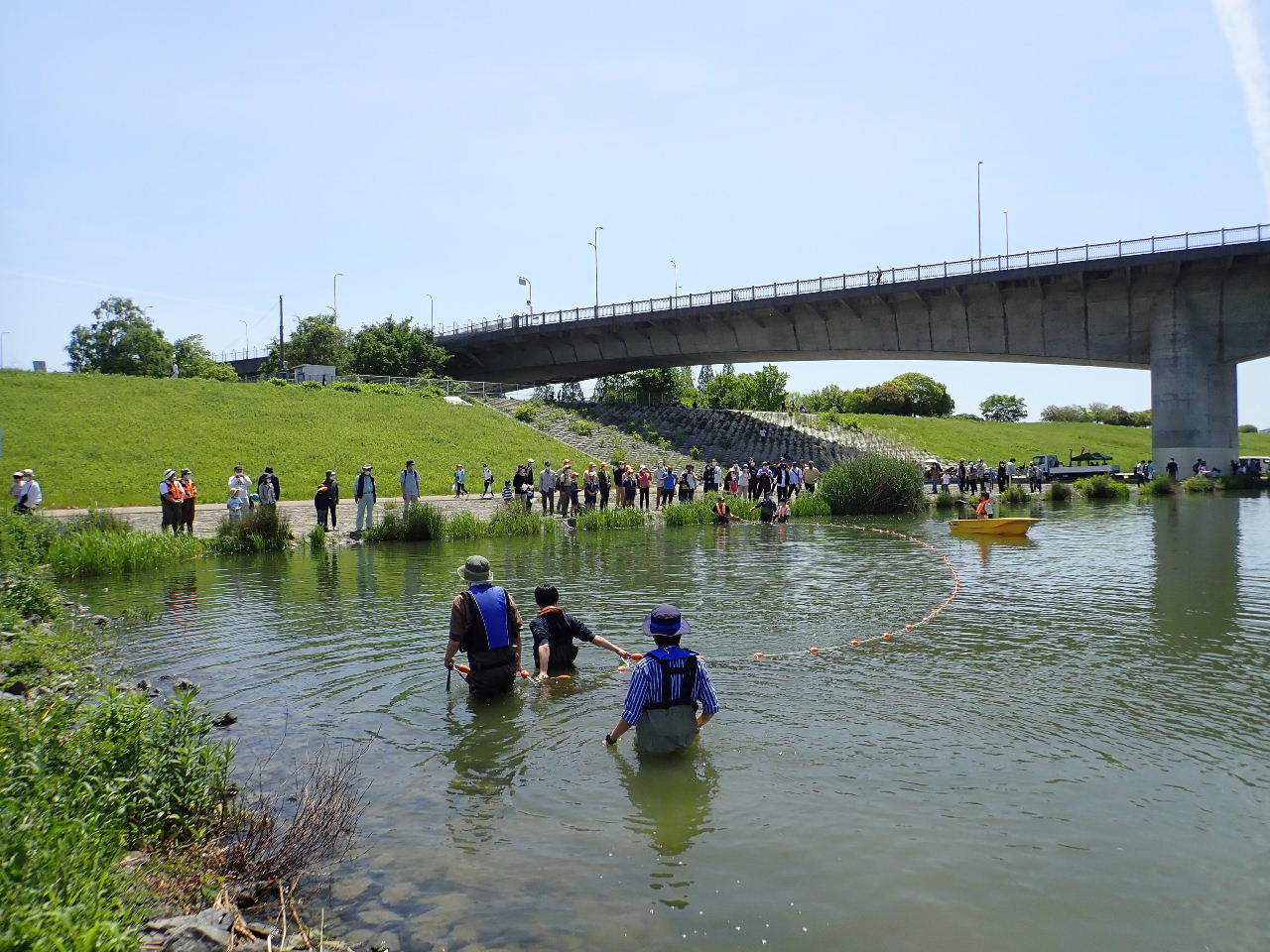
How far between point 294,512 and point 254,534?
661 cm

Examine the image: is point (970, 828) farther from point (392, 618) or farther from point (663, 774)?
point (392, 618)

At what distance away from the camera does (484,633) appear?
8820 mm

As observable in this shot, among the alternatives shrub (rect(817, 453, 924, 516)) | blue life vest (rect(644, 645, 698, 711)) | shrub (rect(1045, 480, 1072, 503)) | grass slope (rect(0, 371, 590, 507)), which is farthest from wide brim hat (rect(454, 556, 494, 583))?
shrub (rect(1045, 480, 1072, 503))

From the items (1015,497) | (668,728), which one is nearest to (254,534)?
(668,728)

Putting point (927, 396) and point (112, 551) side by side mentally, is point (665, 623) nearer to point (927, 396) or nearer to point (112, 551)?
point (112, 551)

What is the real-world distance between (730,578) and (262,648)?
8538 millimetres

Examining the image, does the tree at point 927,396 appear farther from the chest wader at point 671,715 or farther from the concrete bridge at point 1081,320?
the chest wader at point 671,715

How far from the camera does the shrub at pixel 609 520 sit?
27.6m

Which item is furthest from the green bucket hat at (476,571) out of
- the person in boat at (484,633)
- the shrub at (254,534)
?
the shrub at (254,534)

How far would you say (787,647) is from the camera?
11.3m

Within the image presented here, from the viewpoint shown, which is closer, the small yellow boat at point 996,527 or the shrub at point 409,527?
the small yellow boat at point 996,527

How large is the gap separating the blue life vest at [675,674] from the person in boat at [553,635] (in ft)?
7.26

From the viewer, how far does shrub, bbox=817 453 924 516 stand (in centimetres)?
3209

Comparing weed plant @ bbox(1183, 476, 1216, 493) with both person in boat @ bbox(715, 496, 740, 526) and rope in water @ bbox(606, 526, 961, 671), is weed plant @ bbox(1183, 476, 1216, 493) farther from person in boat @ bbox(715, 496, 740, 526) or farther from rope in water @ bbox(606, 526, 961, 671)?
rope in water @ bbox(606, 526, 961, 671)
